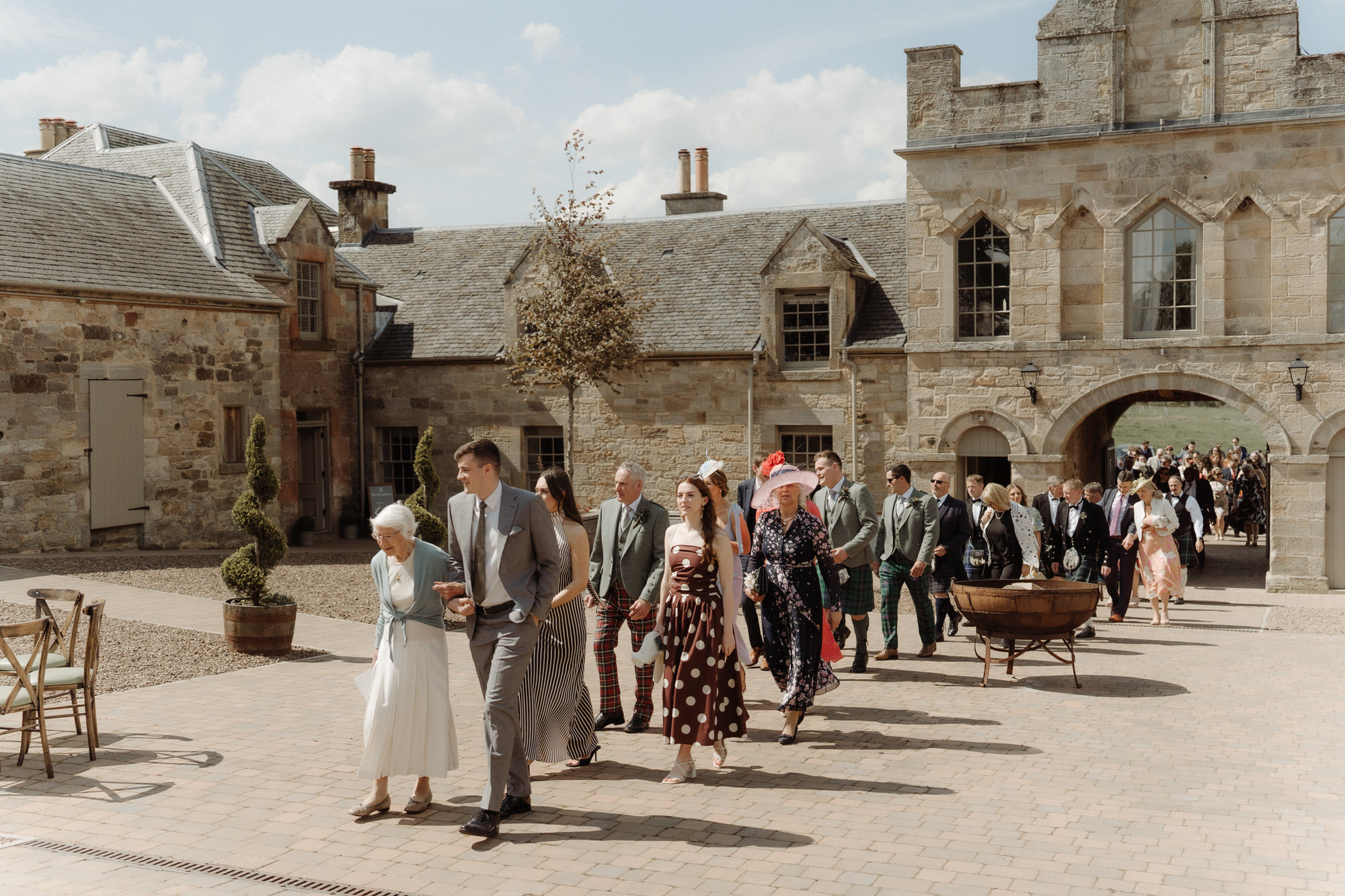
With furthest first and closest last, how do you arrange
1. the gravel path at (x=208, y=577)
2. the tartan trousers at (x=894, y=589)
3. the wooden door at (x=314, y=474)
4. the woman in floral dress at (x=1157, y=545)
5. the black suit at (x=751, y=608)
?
the wooden door at (x=314, y=474) → the gravel path at (x=208, y=577) → the woman in floral dress at (x=1157, y=545) → the tartan trousers at (x=894, y=589) → the black suit at (x=751, y=608)

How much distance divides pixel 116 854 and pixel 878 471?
17152 mm

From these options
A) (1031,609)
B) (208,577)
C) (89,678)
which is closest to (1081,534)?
(1031,609)

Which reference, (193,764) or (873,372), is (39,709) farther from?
(873,372)

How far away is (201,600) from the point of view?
14.5 meters

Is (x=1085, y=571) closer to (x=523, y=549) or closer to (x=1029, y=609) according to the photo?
(x=1029, y=609)

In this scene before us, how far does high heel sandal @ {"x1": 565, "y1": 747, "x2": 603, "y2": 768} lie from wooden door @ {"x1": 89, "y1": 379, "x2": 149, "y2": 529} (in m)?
14.2

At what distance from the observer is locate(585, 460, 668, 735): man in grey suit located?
855 centimetres

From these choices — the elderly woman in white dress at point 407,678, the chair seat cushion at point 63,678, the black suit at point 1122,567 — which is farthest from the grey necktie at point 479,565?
the black suit at point 1122,567

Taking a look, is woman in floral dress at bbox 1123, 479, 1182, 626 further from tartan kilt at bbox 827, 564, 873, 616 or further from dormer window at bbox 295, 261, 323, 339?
dormer window at bbox 295, 261, 323, 339

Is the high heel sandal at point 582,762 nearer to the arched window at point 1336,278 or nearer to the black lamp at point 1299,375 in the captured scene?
the black lamp at point 1299,375

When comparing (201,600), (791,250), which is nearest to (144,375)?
(201,600)

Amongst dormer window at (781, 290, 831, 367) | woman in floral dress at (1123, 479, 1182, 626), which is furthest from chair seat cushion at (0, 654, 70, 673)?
dormer window at (781, 290, 831, 367)

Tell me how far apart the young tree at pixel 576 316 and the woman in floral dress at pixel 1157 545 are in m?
10.5

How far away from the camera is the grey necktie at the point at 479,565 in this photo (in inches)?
262
